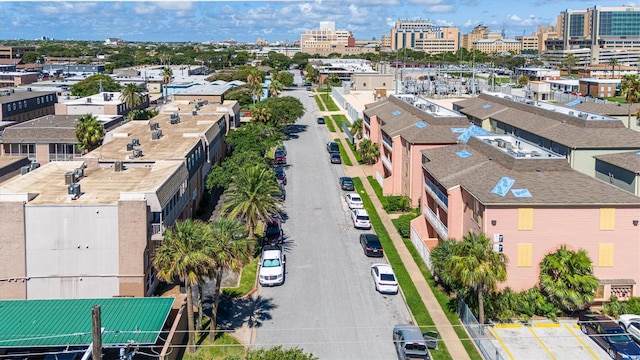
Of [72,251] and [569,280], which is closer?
[569,280]

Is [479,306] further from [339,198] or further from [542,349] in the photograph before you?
[339,198]

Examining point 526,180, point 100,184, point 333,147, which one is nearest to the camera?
point 526,180

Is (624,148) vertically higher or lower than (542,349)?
higher

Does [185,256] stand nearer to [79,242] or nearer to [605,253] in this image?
[79,242]

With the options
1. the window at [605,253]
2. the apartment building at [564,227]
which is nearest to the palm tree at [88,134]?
the apartment building at [564,227]

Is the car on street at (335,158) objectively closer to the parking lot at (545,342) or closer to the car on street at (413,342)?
the parking lot at (545,342)

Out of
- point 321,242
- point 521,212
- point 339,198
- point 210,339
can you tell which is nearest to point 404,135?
point 339,198

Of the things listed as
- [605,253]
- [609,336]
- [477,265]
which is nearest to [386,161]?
[605,253]
